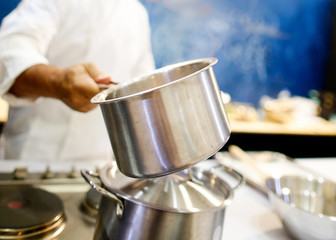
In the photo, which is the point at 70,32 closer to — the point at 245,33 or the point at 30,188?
the point at 30,188

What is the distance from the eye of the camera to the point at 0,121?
6.35 ft

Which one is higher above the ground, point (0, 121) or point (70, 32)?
point (70, 32)

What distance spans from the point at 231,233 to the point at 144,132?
0.48 meters

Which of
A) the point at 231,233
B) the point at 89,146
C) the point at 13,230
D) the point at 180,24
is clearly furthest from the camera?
the point at 180,24

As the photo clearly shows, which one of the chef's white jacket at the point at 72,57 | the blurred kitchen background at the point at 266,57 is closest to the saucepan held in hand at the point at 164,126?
the chef's white jacket at the point at 72,57

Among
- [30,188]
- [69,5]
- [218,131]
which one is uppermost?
[69,5]

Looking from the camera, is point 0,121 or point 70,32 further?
point 0,121

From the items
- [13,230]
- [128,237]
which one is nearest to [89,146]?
[13,230]

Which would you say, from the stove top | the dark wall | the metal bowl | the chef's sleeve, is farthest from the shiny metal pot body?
the dark wall

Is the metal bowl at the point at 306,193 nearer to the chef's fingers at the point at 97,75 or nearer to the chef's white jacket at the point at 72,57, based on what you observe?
the chef's fingers at the point at 97,75

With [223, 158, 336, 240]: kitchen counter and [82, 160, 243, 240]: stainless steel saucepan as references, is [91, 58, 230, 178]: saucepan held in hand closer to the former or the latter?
[82, 160, 243, 240]: stainless steel saucepan

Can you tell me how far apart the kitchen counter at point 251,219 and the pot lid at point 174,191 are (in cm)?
22

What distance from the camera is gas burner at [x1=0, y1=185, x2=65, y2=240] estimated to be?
748 millimetres

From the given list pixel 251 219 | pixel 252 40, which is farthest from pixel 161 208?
pixel 252 40
